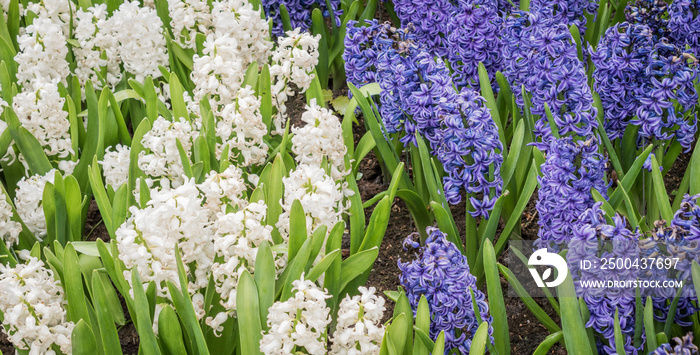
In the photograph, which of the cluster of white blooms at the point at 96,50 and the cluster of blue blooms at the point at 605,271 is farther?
the cluster of white blooms at the point at 96,50

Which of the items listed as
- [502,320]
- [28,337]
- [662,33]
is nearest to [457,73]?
[662,33]

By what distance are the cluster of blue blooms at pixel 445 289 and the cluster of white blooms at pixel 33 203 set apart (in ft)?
5.31

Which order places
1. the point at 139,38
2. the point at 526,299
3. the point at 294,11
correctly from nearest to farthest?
the point at 526,299 < the point at 139,38 < the point at 294,11

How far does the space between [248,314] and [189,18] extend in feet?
7.06

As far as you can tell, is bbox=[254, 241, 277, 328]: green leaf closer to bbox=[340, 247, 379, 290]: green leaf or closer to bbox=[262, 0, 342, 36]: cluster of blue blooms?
bbox=[340, 247, 379, 290]: green leaf

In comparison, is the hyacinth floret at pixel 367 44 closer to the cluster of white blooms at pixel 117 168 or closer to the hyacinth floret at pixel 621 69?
the hyacinth floret at pixel 621 69

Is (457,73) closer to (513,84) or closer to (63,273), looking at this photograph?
(513,84)

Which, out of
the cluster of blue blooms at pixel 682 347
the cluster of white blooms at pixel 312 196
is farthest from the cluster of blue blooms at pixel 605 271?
the cluster of white blooms at pixel 312 196

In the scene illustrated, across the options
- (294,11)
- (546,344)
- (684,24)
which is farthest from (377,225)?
(294,11)

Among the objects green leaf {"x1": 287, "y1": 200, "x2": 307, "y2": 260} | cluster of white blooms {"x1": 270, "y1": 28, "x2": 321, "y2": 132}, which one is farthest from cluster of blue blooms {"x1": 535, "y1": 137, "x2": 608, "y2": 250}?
cluster of white blooms {"x1": 270, "y1": 28, "x2": 321, "y2": 132}

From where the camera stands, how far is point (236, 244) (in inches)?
83.1

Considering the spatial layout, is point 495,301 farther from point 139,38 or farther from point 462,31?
point 139,38

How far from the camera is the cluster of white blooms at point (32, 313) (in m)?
2.10

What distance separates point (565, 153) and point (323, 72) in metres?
2.26
